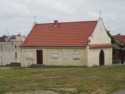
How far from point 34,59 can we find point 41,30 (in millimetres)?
4364

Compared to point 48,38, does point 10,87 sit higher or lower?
lower

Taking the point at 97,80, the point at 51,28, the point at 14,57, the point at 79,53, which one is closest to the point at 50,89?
the point at 97,80

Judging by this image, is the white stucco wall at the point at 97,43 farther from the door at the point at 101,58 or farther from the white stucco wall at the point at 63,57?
the white stucco wall at the point at 63,57

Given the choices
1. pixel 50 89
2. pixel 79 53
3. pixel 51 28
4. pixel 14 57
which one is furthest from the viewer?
pixel 14 57

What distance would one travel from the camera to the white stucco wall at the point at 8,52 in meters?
69.6

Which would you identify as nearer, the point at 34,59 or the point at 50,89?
the point at 50,89

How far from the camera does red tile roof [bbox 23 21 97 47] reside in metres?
50.7

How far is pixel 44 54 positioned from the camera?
5181cm

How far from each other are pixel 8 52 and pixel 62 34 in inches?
816

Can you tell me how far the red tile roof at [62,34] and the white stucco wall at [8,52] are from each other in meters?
15.8

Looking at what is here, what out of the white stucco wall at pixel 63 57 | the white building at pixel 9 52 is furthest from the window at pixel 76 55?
the white building at pixel 9 52

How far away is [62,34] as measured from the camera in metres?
52.4

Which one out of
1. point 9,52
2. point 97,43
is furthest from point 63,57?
point 9,52

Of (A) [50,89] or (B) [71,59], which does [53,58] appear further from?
(A) [50,89]
